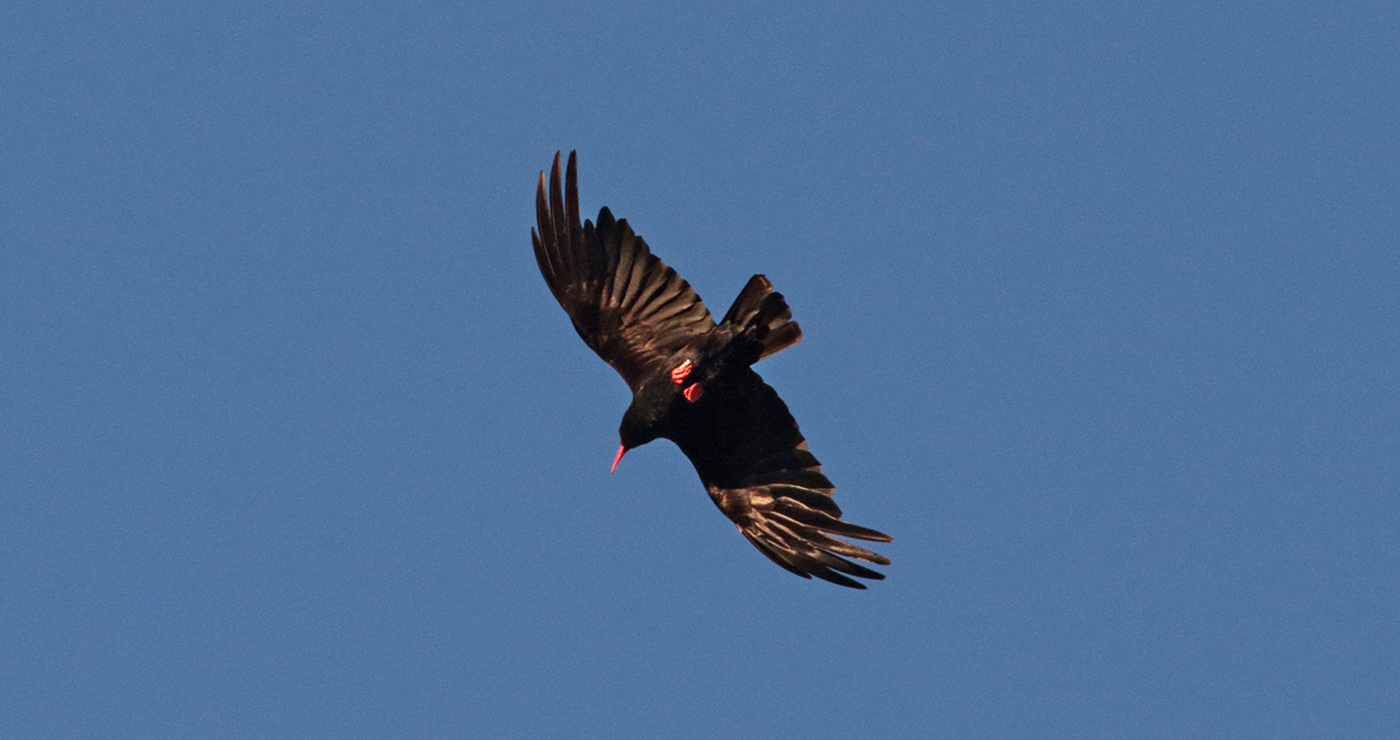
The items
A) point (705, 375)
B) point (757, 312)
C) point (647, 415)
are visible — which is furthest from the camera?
point (647, 415)

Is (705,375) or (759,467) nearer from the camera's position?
(705,375)

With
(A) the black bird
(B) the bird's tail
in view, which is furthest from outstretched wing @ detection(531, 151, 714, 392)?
(B) the bird's tail

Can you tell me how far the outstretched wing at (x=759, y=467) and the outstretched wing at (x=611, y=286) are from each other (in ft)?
2.69

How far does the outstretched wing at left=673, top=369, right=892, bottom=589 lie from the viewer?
503 inches

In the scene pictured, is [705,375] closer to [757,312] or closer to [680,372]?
[680,372]

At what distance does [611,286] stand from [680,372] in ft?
4.73

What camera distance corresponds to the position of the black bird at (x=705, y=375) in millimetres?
12328

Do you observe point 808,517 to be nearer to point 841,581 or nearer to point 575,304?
point 841,581

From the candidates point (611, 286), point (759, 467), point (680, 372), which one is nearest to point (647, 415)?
point (680, 372)

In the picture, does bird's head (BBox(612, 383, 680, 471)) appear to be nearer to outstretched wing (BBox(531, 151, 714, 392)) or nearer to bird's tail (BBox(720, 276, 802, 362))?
outstretched wing (BBox(531, 151, 714, 392))

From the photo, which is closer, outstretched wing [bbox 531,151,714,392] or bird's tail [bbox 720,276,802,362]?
bird's tail [bbox 720,276,802,362]

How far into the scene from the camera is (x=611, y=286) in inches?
543

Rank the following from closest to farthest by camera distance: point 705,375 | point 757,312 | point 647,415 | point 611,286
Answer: point 757,312 < point 705,375 < point 647,415 < point 611,286

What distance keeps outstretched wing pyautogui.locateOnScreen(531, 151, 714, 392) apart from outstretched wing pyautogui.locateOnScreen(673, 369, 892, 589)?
82 cm
